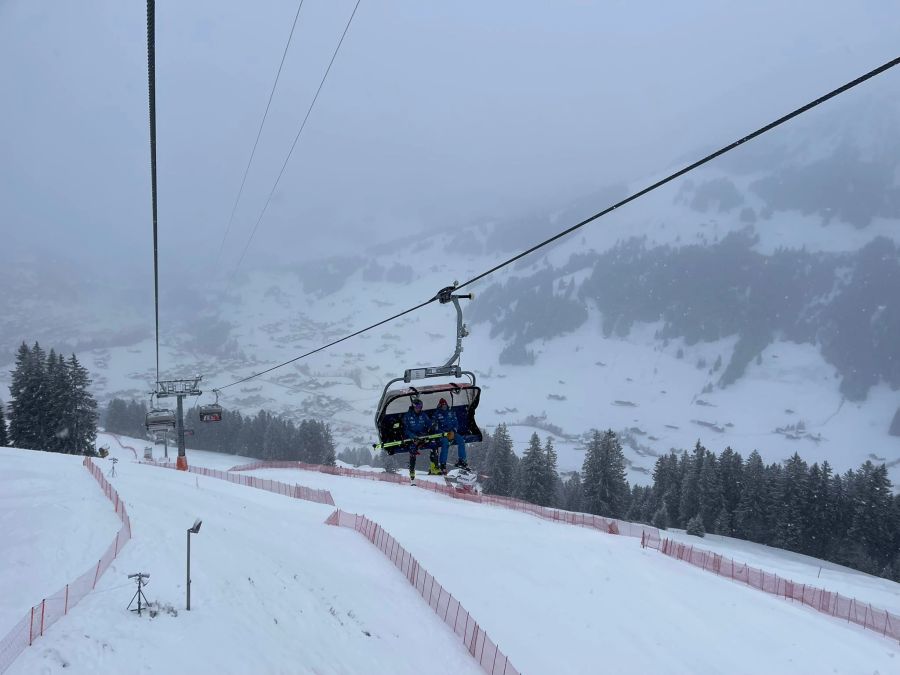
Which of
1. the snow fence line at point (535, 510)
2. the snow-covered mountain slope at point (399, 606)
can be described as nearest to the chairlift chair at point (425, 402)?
the snow-covered mountain slope at point (399, 606)

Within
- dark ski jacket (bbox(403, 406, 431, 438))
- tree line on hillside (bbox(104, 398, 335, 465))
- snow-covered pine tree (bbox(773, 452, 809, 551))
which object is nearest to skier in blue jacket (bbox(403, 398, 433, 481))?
dark ski jacket (bbox(403, 406, 431, 438))

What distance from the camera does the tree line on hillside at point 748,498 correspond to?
59.0 m

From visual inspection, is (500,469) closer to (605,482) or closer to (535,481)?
(535,481)

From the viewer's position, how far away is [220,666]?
1195 cm

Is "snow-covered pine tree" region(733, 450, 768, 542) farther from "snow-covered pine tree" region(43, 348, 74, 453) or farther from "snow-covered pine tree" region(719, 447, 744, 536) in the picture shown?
"snow-covered pine tree" region(43, 348, 74, 453)

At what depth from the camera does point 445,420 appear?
53.0 ft

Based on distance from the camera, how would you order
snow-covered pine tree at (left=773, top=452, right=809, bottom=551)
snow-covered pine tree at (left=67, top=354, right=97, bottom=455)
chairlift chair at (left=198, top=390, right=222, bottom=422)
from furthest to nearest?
snow-covered pine tree at (left=773, top=452, right=809, bottom=551) < snow-covered pine tree at (left=67, top=354, right=97, bottom=455) < chairlift chair at (left=198, top=390, right=222, bottom=422)

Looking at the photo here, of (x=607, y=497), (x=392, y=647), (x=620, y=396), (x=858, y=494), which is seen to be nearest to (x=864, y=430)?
(x=620, y=396)

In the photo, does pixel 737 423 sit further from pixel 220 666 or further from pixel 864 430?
pixel 220 666

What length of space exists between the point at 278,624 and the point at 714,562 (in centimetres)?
2518

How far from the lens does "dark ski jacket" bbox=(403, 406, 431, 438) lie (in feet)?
51.7

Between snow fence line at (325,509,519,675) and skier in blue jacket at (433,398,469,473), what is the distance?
5384 millimetres

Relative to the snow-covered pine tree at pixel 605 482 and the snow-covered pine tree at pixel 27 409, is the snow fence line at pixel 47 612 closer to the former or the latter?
the snow-covered pine tree at pixel 27 409

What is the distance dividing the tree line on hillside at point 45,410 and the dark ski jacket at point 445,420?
49.4 metres
